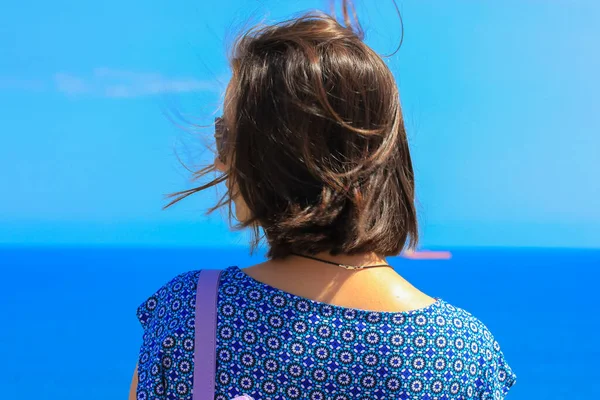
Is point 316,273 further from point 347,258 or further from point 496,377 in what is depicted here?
point 496,377

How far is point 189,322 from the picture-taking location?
1150mm

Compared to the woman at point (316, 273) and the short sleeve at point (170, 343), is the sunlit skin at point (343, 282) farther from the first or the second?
the short sleeve at point (170, 343)

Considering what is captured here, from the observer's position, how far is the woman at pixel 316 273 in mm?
1140

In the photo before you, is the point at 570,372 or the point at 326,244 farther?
the point at 570,372

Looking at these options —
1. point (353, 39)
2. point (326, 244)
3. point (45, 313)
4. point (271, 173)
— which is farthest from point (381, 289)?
point (45, 313)

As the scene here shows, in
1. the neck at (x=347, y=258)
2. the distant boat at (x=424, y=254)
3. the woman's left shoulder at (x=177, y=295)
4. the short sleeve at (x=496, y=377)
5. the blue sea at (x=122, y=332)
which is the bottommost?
the short sleeve at (x=496, y=377)

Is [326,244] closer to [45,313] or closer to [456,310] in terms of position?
[456,310]

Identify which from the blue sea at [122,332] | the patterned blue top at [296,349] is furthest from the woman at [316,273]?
the blue sea at [122,332]

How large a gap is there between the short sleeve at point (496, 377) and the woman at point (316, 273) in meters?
0.03

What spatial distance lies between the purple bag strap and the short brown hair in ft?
0.48

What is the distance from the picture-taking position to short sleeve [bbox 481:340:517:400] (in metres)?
1.26

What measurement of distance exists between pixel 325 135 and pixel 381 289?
274 millimetres

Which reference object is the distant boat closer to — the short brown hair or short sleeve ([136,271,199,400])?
the short brown hair

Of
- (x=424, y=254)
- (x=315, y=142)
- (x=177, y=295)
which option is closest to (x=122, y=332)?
(x=424, y=254)
